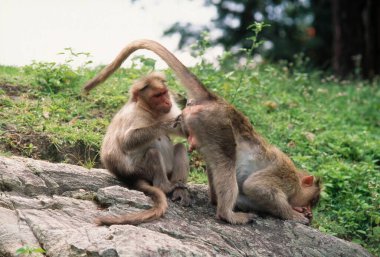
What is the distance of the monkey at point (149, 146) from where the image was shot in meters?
7.14

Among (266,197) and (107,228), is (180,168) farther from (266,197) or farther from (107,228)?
(107,228)

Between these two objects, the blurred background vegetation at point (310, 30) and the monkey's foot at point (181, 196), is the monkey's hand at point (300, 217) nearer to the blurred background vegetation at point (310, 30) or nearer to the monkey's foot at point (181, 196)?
the monkey's foot at point (181, 196)

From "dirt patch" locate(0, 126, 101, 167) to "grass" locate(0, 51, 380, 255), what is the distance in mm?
12

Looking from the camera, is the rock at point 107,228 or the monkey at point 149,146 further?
the monkey at point 149,146

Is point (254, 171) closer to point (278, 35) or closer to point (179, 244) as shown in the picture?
point (179, 244)

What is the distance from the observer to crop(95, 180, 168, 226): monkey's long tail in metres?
6.19

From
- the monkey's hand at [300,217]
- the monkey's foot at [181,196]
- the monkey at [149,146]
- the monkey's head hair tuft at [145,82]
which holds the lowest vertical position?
the monkey's hand at [300,217]

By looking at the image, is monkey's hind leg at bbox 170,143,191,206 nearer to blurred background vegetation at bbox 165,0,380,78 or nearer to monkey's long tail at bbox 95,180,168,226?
monkey's long tail at bbox 95,180,168,226

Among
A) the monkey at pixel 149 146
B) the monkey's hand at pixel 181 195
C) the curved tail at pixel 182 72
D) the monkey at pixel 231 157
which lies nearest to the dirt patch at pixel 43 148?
the monkey at pixel 149 146

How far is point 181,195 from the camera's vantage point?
7.26m

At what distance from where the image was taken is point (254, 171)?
7531mm

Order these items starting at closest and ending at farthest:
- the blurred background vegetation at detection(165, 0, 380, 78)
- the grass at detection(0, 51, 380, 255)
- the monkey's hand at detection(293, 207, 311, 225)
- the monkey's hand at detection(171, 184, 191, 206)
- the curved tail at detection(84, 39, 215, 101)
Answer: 1. the curved tail at detection(84, 39, 215, 101)
2. the monkey's hand at detection(171, 184, 191, 206)
3. the monkey's hand at detection(293, 207, 311, 225)
4. the grass at detection(0, 51, 380, 255)
5. the blurred background vegetation at detection(165, 0, 380, 78)

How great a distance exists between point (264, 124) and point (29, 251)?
6.05 m

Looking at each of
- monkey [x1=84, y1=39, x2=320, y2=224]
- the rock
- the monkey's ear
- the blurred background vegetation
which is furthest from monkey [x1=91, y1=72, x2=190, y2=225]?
the blurred background vegetation
